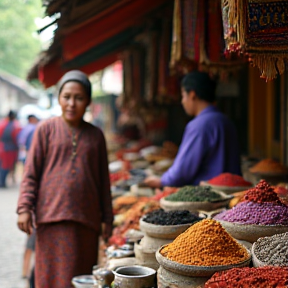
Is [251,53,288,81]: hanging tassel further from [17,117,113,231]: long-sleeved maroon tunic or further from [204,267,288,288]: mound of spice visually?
[17,117,113,231]: long-sleeved maroon tunic

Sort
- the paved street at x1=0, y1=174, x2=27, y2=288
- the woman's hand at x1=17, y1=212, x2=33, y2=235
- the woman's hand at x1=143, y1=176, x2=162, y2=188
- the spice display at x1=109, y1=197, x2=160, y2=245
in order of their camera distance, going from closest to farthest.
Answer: the woman's hand at x1=17, y1=212, x2=33, y2=235
the spice display at x1=109, y1=197, x2=160, y2=245
the woman's hand at x1=143, y1=176, x2=162, y2=188
the paved street at x1=0, y1=174, x2=27, y2=288

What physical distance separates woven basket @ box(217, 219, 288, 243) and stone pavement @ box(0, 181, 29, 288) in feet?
11.7

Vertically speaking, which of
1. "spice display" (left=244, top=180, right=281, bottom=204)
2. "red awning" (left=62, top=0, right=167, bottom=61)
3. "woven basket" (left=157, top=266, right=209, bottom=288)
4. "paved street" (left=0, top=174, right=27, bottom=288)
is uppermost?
"red awning" (left=62, top=0, right=167, bottom=61)

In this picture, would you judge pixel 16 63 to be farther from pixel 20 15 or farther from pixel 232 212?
pixel 232 212

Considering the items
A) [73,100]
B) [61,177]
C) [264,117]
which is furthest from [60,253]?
[264,117]

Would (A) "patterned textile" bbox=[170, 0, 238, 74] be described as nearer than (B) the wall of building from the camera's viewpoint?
Yes

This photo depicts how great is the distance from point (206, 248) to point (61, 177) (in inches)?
68.2

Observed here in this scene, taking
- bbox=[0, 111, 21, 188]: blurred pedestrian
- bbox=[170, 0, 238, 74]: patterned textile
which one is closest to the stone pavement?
bbox=[0, 111, 21, 188]: blurred pedestrian

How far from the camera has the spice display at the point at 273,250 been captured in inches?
82.8

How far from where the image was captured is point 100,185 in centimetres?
393

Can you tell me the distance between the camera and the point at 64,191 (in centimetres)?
369

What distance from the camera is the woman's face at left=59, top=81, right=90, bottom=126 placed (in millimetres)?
3717

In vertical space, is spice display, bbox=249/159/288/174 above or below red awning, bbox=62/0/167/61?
below

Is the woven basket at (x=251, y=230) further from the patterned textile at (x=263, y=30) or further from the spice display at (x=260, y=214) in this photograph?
the patterned textile at (x=263, y=30)
